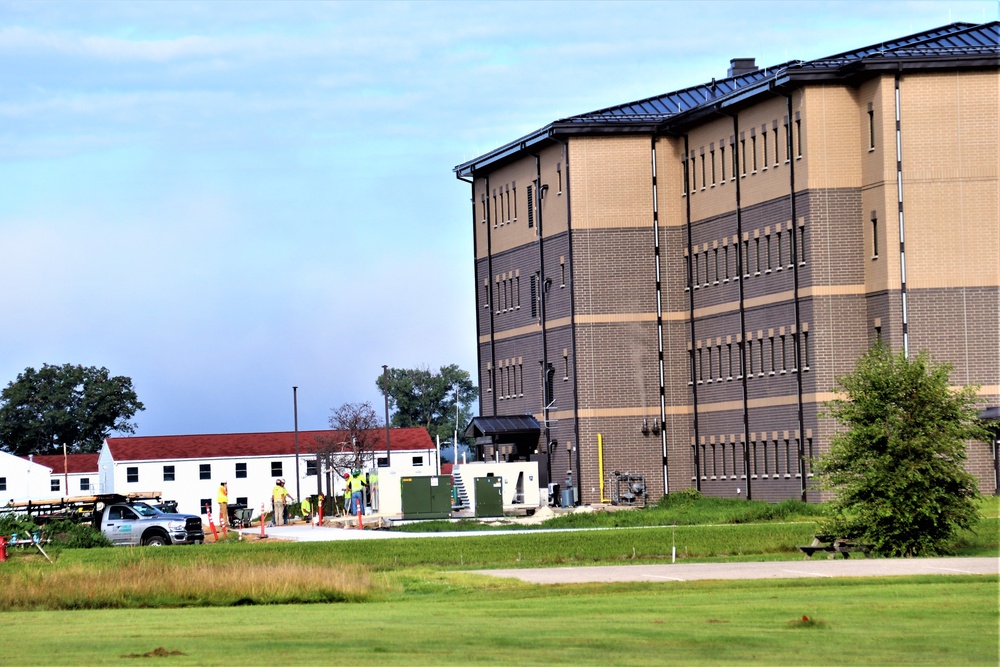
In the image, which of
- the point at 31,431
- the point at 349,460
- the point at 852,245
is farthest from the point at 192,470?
the point at 852,245

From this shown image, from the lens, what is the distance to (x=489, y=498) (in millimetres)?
61688

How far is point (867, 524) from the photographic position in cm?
3262

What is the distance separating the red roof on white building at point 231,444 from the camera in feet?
414

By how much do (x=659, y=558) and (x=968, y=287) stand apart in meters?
27.1

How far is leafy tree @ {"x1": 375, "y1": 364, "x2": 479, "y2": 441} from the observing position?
170 metres

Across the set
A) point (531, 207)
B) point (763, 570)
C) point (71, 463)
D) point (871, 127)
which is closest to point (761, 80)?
point (871, 127)

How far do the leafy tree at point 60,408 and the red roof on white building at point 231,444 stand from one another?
3037 cm

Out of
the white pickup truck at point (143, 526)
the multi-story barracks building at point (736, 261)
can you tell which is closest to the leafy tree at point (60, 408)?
the multi-story barracks building at point (736, 261)

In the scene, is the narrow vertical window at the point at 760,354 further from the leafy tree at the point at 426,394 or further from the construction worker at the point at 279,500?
the leafy tree at the point at 426,394

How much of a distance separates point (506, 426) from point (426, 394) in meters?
98.6

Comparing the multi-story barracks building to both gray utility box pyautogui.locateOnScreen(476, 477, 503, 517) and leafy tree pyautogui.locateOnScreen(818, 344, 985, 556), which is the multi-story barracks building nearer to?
gray utility box pyautogui.locateOnScreen(476, 477, 503, 517)

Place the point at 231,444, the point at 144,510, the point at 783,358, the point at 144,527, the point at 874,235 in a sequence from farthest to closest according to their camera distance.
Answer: the point at 231,444, the point at 783,358, the point at 874,235, the point at 144,510, the point at 144,527

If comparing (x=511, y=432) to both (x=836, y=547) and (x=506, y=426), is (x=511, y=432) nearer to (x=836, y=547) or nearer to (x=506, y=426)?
(x=506, y=426)

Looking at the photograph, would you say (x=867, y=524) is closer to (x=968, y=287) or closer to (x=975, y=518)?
(x=975, y=518)
